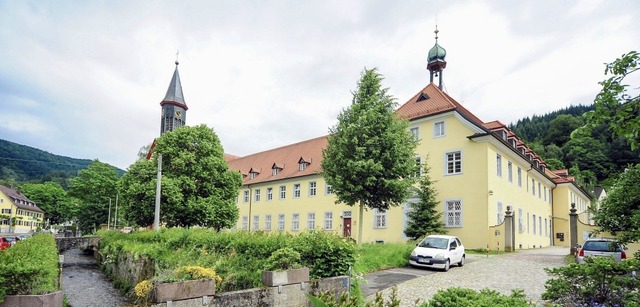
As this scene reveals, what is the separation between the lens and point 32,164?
204 feet

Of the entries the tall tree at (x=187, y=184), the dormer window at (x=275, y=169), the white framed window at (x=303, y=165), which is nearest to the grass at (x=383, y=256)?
the tall tree at (x=187, y=184)

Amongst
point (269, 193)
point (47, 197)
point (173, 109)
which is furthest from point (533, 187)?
point (47, 197)

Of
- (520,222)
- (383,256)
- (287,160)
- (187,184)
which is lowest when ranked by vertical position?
(383,256)

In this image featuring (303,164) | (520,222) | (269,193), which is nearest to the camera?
(520,222)

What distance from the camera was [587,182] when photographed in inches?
2950

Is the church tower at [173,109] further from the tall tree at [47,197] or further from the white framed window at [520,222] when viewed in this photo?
the tall tree at [47,197]

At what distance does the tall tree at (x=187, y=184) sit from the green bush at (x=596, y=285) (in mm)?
22394

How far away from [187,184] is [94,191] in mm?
32891

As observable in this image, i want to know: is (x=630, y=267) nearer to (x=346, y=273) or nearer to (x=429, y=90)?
(x=346, y=273)

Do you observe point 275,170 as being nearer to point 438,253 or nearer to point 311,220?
point 311,220

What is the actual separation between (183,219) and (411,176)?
14.7m

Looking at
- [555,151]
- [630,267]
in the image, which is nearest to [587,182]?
→ [555,151]

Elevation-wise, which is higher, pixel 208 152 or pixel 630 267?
pixel 208 152

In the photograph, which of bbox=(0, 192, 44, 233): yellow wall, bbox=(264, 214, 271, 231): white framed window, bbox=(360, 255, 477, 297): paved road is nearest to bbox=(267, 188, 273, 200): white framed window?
bbox=(264, 214, 271, 231): white framed window
